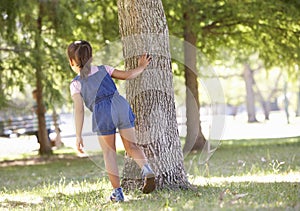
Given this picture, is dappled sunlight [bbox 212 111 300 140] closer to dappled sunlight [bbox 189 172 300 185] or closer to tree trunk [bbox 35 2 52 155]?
dappled sunlight [bbox 189 172 300 185]

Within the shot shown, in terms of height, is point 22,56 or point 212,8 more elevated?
point 212,8

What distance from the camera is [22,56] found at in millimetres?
12820

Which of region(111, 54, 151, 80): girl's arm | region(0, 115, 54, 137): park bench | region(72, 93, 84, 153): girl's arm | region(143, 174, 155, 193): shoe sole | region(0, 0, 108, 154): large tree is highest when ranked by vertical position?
region(0, 0, 108, 154): large tree

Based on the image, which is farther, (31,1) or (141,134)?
(31,1)

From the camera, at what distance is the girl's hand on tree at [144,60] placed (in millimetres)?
5782

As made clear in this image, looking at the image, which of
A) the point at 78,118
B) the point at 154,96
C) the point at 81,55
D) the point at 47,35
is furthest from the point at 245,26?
the point at 78,118

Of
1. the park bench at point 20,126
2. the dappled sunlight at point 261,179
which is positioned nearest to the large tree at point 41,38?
the park bench at point 20,126

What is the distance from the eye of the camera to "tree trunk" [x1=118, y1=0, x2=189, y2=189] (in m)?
5.87

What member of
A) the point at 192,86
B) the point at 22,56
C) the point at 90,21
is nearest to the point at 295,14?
the point at 192,86

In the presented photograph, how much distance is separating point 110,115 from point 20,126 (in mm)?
21350

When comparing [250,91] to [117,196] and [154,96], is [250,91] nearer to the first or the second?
[154,96]

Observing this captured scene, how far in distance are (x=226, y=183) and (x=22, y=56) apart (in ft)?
24.9

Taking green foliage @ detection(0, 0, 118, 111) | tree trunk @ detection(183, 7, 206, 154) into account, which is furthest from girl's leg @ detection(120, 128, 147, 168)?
tree trunk @ detection(183, 7, 206, 154)

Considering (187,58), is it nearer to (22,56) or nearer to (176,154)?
(22,56)
